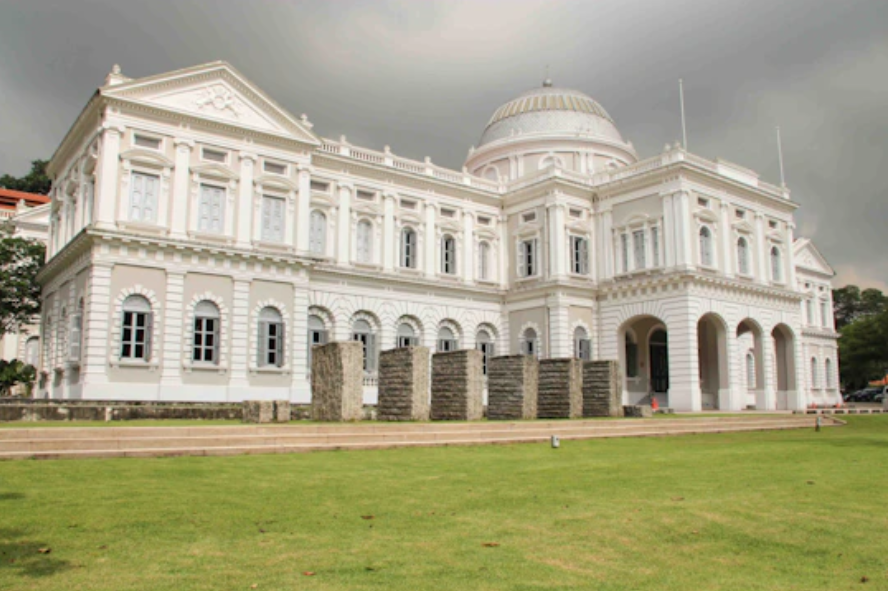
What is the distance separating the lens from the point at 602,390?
24531 millimetres

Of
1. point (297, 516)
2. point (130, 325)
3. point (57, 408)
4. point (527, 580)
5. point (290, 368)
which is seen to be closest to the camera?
point (527, 580)

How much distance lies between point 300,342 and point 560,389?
12.6 m

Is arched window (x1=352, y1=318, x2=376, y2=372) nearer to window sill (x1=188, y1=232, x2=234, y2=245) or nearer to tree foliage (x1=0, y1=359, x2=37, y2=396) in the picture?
window sill (x1=188, y1=232, x2=234, y2=245)

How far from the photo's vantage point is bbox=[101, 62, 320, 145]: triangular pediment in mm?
28719

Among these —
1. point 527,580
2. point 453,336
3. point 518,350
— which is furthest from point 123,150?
point 527,580

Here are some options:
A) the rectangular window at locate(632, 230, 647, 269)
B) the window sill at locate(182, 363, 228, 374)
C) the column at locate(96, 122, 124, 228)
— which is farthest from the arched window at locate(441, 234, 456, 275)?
the column at locate(96, 122, 124, 228)

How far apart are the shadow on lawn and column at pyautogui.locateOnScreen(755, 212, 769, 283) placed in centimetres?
3961

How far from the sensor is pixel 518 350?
40062 millimetres

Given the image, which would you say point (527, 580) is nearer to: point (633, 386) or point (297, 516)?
point (297, 516)

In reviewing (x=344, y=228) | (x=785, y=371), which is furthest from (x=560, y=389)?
(x=785, y=371)

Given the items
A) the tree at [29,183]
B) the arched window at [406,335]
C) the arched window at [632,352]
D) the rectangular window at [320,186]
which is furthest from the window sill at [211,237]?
the tree at [29,183]

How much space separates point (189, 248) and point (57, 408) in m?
10.2

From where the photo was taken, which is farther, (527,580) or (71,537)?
(71,537)

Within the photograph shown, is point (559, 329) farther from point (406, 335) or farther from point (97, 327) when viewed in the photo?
point (97, 327)
